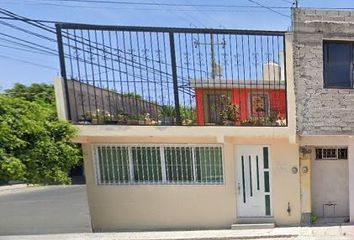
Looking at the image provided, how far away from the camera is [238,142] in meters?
8.15

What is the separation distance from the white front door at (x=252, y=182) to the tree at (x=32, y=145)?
4124mm

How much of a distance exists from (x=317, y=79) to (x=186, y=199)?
4440 millimetres

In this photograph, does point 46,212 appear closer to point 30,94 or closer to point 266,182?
point 30,94

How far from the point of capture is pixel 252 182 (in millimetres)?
8297

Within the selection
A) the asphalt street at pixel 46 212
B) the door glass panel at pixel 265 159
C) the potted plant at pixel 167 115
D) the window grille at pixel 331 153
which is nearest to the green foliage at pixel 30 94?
the asphalt street at pixel 46 212

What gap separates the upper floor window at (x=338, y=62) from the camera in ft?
25.6

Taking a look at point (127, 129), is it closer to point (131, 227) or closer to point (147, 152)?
point (147, 152)

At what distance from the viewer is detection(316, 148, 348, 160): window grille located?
8523 millimetres

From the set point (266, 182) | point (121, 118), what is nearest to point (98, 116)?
point (121, 118)

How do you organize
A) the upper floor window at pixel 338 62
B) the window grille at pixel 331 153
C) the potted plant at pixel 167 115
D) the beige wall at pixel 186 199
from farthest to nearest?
1. the window grille at pixel 331 153
2. the beige wall at pixel 186 199
3. the upper floor window at pixel 338 62
4. the potted plant at pixel 167 115

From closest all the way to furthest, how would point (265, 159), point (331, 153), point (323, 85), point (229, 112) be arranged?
point (323, 85) → point (229, 112) → point (265, 159) → point (331, 153)

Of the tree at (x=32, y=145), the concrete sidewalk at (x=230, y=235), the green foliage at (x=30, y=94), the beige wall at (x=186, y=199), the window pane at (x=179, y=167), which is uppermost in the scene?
the green foliage at (x=30, y=94)

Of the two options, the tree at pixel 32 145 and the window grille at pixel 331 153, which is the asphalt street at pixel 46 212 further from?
the window grille at pixel 331 153

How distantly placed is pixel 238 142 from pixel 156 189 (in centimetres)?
245
